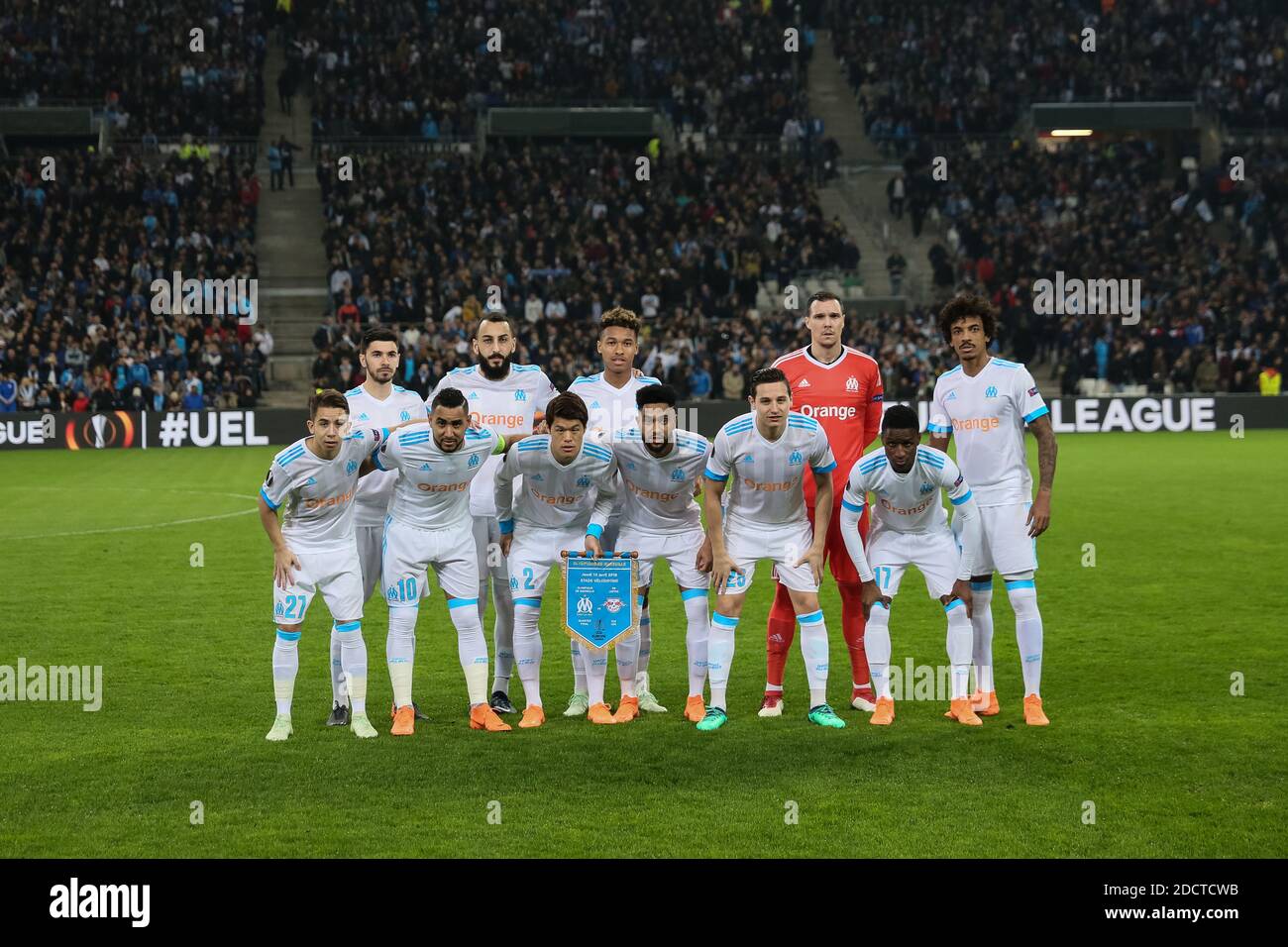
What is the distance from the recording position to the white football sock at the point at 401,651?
28.0 feet

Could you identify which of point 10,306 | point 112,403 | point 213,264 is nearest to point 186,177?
point 213,264

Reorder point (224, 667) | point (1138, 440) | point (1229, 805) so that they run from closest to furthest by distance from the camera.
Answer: point (1229, 805) → point (224, 667) → point (1138, 440)

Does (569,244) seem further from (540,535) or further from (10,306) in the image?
(540,535)

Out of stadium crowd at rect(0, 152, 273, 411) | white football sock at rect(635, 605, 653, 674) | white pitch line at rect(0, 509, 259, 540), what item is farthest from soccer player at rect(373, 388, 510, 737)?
stadium crowd at rect(0, 152, 273, 411)

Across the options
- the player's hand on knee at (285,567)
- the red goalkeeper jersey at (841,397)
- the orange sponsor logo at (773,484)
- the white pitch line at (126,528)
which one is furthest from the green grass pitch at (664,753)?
the white pitch line at (126,528)

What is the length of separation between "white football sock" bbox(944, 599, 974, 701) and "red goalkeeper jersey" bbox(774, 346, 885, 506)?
1.15 meters

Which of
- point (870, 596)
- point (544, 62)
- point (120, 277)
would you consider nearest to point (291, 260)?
point (120, 277)

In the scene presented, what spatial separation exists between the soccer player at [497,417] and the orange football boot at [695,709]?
1089mm

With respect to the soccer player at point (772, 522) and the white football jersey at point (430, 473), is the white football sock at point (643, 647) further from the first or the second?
the white football jersey at point (430, 473)

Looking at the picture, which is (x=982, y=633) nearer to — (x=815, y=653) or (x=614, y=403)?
(x=815, y=653)

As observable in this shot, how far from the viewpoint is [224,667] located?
33.8 ft

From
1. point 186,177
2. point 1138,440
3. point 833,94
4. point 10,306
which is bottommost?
point 1138,440

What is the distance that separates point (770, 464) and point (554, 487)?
1244 millimetres

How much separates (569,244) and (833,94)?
12.0 m
